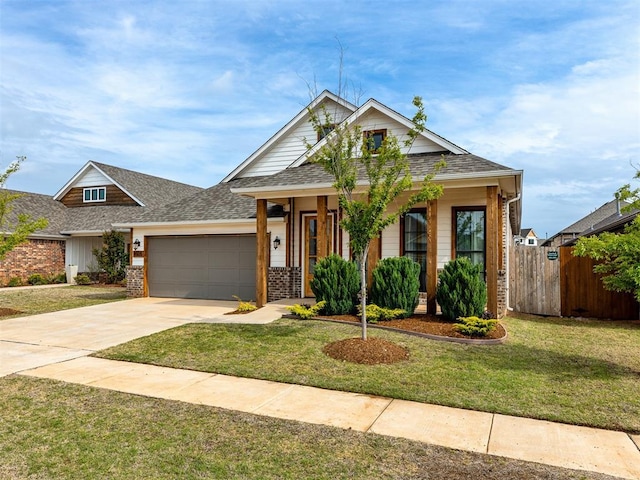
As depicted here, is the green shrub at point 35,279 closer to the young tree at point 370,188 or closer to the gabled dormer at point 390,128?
the gabled dormer at point 390,128

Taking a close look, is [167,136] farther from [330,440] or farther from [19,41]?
[330,440]

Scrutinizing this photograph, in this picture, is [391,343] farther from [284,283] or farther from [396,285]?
[284,283]

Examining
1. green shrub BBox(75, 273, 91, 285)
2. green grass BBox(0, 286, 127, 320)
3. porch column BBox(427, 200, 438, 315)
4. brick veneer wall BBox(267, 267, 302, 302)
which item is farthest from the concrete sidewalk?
green shrub BBox(75, 273, 91, 285)

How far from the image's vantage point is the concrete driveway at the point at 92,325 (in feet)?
23.7

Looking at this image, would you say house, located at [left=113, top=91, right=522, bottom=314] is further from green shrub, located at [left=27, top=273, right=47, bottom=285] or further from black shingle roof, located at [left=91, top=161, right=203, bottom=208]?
green shrub, located at [left=27, top=273, right=47, bottom=285]

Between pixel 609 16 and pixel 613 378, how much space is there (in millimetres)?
7069

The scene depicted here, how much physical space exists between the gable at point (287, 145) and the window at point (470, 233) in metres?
5.85

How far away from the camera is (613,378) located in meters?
5.84

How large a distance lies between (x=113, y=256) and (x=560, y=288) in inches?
755

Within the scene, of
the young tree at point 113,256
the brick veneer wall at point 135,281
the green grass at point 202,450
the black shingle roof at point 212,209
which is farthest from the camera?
the young tree at point 113,256

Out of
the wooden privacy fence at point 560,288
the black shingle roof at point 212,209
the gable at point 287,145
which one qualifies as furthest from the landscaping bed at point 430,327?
the gable at point 287,145

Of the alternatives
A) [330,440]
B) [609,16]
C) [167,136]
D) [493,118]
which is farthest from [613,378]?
[167,136]

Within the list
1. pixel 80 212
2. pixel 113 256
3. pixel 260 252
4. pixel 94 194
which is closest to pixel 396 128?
pixel 260 252

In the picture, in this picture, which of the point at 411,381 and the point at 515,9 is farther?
the point at 515,9
